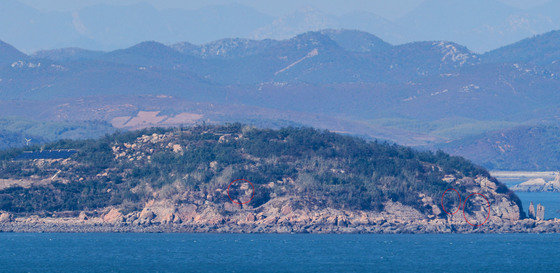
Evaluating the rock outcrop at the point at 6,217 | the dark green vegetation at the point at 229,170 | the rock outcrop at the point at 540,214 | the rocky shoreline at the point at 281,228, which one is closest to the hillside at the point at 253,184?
the dark green vegetation at the point at 229,170

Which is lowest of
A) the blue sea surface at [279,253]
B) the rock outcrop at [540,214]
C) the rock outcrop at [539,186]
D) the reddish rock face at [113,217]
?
the blue sea surface at [279,253]

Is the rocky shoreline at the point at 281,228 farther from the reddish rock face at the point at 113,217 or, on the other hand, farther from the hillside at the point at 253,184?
the reddish rock face at the point at 113,217

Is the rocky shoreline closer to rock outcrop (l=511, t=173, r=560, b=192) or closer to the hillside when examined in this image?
the hillside

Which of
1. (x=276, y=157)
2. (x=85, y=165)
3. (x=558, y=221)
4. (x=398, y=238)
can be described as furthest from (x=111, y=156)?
(x=558, y=221)

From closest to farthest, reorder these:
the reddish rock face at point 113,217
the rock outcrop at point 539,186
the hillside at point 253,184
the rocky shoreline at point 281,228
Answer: the rocky shoreline at point 281,228 → the hillside at point 253,184 → the reddish rock face at point 113,217 → the rock outcrop at point 539,186

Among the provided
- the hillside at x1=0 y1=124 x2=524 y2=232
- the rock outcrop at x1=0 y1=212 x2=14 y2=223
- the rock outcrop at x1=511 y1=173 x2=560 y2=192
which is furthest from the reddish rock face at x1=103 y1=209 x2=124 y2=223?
the rock outcrop at x1=511 y1=173 x2=560 y2=192

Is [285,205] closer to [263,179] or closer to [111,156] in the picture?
[263,179]

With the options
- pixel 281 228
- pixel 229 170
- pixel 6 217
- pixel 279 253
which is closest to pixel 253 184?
pixel 229 170
